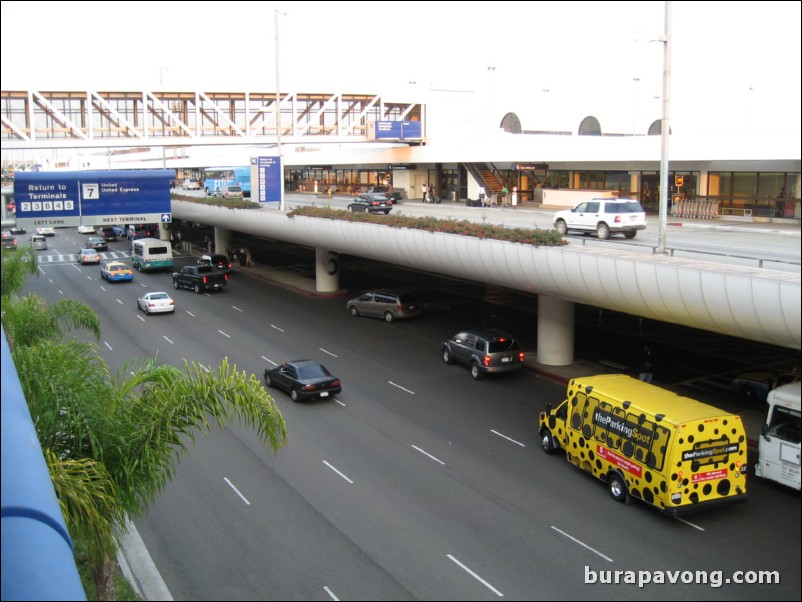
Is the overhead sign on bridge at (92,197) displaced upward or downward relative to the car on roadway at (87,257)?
upward

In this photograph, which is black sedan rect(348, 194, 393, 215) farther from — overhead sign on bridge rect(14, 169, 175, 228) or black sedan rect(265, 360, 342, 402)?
black sedan rect(265, 360, 342, 402)

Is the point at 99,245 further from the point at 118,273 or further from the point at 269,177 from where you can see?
the point at 269,177

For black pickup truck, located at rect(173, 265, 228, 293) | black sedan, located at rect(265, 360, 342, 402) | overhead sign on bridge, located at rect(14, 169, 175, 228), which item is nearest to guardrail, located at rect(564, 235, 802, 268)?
black sedan, located at rect(265, 360, 342, 402)

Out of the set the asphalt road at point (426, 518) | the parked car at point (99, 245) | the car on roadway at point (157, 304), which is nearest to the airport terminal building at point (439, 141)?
the asphalt road at point (426, 518)

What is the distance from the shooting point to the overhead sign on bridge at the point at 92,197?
93.7 ft

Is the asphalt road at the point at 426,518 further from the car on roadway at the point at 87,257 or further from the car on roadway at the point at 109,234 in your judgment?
the car on roadway at the point at 109,234

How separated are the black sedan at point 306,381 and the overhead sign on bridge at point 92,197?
32.2 feet

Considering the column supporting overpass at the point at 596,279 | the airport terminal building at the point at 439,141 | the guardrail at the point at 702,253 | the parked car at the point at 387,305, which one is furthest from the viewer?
the parked car at the point at 387,305

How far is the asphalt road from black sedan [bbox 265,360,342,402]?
15.7 inches

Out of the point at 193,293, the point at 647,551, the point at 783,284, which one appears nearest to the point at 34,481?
the point at 647,551

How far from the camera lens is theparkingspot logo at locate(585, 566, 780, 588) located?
12.8m

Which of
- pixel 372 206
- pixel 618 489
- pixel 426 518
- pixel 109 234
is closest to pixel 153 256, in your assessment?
pixel 372 206

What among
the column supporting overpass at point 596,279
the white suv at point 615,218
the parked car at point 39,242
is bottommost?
the parked car at point 39,242

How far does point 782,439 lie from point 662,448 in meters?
2.96
